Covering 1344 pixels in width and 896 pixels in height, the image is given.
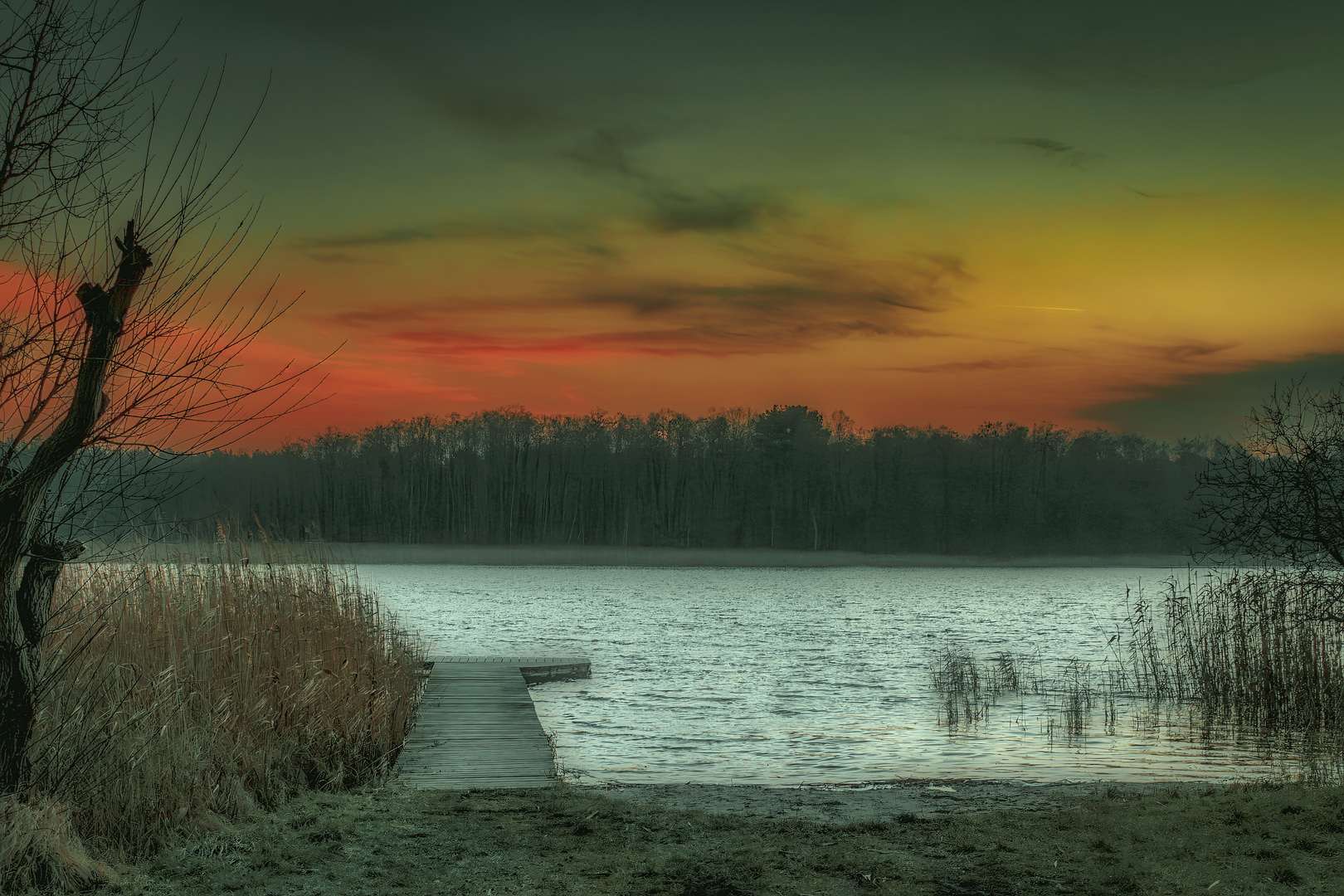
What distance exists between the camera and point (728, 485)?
255ft

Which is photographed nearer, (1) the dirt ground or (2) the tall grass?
(1) the dirt ground

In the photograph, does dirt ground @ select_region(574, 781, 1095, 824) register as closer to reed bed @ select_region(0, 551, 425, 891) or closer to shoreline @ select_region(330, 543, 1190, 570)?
reed bed @ select_region(0, 551, 425, 891)

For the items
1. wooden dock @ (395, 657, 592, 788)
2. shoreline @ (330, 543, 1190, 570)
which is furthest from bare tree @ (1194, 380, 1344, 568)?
shoreline @ (330, 543, 1190, 570)

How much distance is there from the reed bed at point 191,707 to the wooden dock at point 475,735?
0.30 meters

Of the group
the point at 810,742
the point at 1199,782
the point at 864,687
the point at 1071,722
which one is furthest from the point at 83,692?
the point at 864,687

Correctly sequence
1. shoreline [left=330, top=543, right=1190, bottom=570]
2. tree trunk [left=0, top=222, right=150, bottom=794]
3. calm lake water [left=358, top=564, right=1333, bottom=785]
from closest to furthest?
tree trunk [left=0, top=222, right=150, bottom=794]
calm lake water [left=358, top=564, right=1333, bottom=785]
shoreline [left=330, top=543, right=1190, bottom=570]

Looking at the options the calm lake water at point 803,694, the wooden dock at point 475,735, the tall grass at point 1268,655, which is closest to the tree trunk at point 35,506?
the wooden dock at point 475,735

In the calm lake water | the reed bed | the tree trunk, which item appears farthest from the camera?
the calm lake water

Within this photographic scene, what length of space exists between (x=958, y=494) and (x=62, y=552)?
82138 mm

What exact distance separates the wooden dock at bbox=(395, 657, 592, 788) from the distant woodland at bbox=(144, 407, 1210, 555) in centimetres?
6046

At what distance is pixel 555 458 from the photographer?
7631 cm

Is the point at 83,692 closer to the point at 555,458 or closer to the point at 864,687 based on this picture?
the point at 864,687

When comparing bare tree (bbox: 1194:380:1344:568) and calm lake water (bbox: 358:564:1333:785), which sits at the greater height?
bare tree (bbox: 1194:380:1344:568)

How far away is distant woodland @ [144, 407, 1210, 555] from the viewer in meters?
75.0
